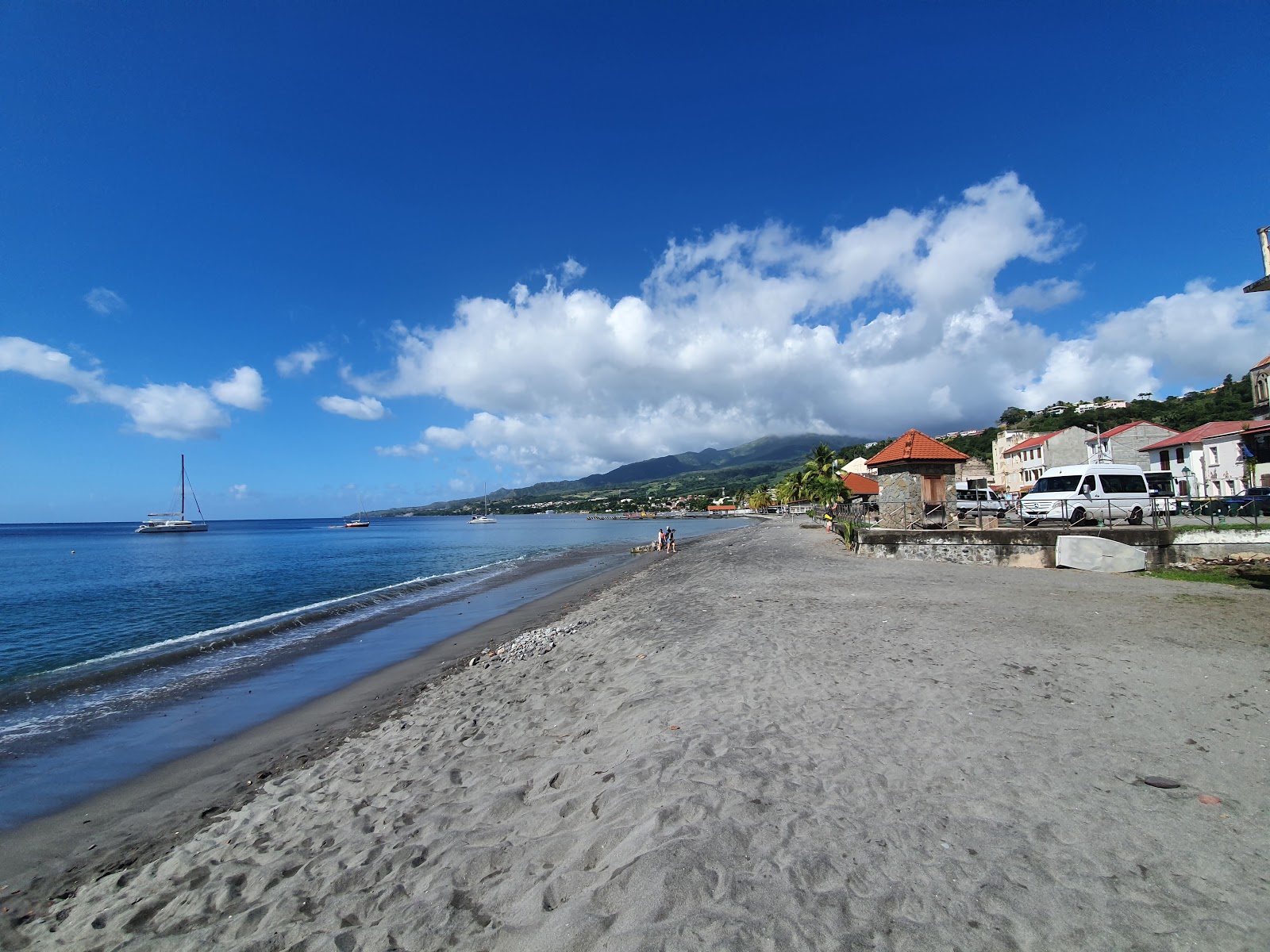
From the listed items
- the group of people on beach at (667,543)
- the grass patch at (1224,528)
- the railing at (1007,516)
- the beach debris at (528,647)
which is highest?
the railing at (1007,516)

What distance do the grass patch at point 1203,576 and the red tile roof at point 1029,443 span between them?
4255cm

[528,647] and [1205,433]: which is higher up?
[1205,433]

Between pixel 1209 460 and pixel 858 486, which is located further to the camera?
pixel 858 486

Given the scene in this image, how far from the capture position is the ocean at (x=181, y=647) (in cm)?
802

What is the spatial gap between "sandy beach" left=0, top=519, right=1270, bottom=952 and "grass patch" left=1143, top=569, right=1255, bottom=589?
19.5 feet

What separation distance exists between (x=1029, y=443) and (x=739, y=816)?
6302 cm

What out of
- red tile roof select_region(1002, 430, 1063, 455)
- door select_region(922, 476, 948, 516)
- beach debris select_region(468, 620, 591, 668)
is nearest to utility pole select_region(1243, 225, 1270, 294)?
door select_region(922, 476, 948, 516)

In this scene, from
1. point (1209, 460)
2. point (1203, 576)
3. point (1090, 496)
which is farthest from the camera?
point (1209, 460)

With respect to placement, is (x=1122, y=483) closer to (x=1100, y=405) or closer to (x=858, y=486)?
(x=858, y=486)

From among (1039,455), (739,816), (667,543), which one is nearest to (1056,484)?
(739,816)

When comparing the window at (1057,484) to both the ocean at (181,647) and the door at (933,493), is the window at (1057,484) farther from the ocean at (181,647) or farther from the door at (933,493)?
the ocean at (181,647)

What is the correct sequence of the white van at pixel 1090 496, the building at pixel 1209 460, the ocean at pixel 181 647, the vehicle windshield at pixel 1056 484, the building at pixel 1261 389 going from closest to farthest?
the ocean at pixel 181 647, the white van at pixel 1090 496, the vehicle windshield at pixel 1056 484, the building at pixel 1261 389, the building at pixel 1209 460

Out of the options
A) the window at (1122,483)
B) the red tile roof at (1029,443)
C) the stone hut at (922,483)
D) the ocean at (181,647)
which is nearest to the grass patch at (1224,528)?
the window at (1122,483)

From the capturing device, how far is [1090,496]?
740 inches
